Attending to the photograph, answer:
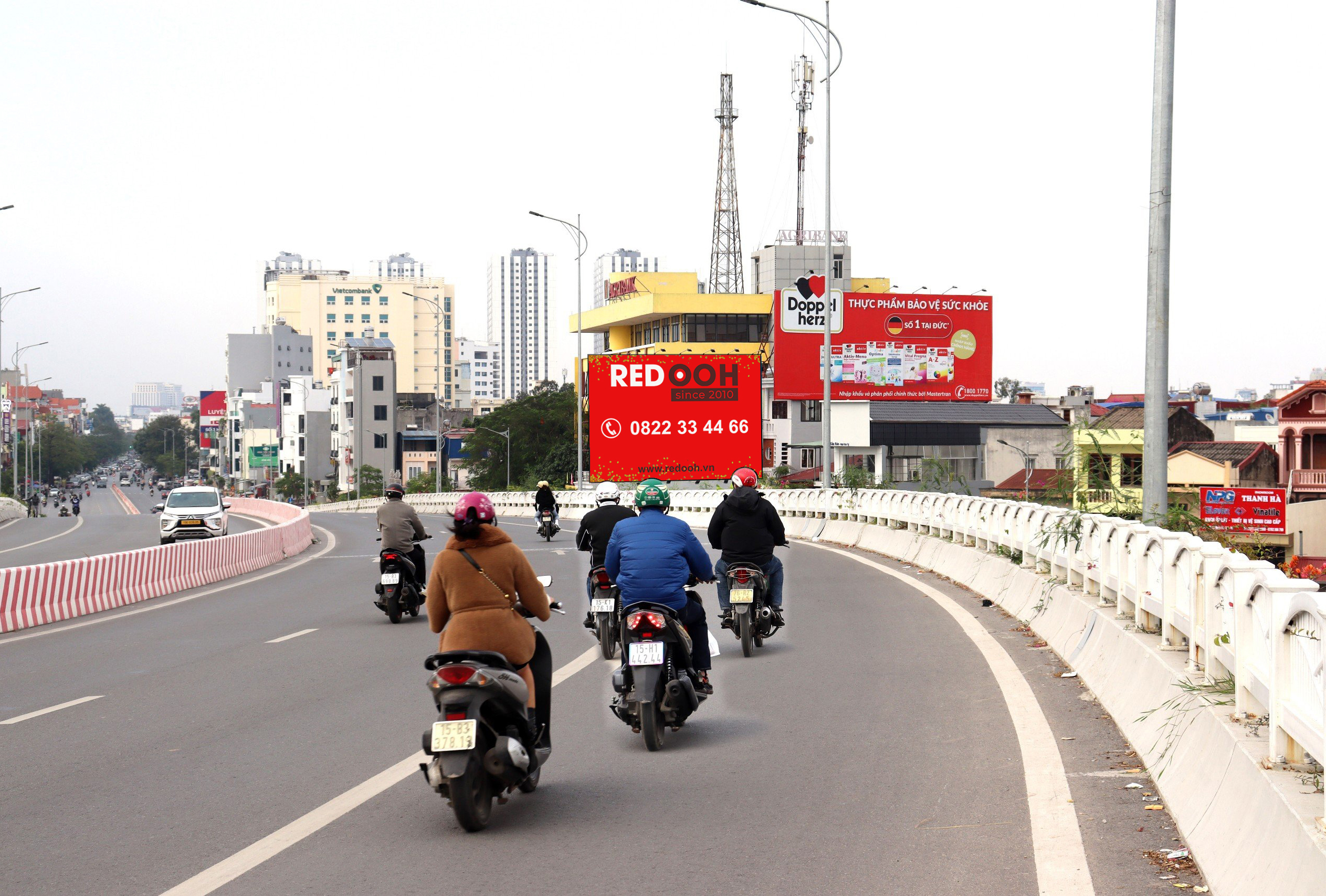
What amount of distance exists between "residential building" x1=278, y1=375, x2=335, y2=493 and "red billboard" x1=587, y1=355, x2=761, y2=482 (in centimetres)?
10133

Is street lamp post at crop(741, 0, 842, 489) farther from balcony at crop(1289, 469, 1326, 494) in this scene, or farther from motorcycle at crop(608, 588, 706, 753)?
balcony at crop(1289, 469, 1326, 494)

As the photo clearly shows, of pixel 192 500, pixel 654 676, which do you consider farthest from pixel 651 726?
pixel 192 500

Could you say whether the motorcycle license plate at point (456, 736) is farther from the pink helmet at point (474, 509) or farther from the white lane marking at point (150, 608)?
the white lane marking at point (150, 608)

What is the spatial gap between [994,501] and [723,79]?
286 ft

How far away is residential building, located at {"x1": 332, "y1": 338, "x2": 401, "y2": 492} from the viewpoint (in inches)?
5157

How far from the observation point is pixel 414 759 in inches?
314

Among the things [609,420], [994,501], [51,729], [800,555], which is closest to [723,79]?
[609,420]

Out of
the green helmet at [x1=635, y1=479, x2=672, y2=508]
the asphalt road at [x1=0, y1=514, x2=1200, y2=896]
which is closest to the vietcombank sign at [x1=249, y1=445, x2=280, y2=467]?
the asphalt road at [x1=0, y1=514, x2=1200, y2=896]

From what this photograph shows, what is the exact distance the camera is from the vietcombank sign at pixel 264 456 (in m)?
162

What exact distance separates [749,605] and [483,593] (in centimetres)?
612

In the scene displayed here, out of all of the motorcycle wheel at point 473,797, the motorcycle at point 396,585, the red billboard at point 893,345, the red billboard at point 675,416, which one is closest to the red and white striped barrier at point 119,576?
the motorcycle at point 396,585

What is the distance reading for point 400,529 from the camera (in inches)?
645

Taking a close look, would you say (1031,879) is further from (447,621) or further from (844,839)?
(447,621)

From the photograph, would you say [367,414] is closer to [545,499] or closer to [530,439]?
[530,439]
